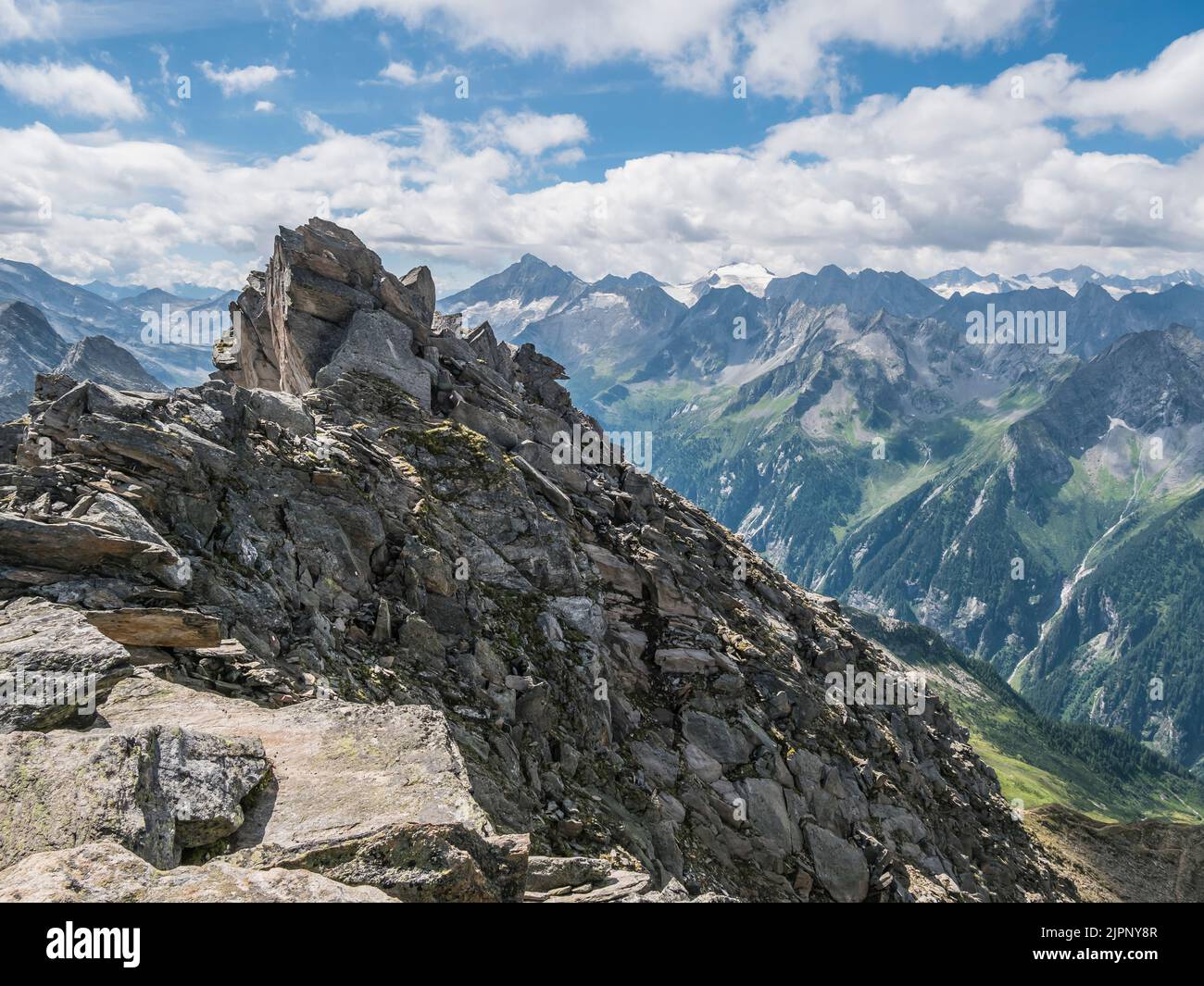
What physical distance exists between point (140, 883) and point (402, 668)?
54.6ft

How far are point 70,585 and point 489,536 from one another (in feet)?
65.1

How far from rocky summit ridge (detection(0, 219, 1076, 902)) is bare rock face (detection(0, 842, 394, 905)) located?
58mm

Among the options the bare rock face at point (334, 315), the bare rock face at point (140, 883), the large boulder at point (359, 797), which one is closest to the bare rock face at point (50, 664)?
the large boulder at point (359, 797)

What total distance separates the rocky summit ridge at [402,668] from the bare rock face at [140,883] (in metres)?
0.06

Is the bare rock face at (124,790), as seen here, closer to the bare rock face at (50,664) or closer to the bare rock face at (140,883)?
the bare rock face at (140,883)

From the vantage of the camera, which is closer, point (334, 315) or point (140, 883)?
point (140, 883)

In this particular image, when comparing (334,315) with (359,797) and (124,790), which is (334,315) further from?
(124,790)

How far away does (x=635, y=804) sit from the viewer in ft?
95.3

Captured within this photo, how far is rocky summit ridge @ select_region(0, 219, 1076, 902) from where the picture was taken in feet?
41.5

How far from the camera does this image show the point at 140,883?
31.5ft

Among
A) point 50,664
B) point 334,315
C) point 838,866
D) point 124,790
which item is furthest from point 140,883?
point 334,315

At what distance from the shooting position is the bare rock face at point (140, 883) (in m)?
9.08

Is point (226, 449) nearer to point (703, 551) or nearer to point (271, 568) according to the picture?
point (271, 568)
